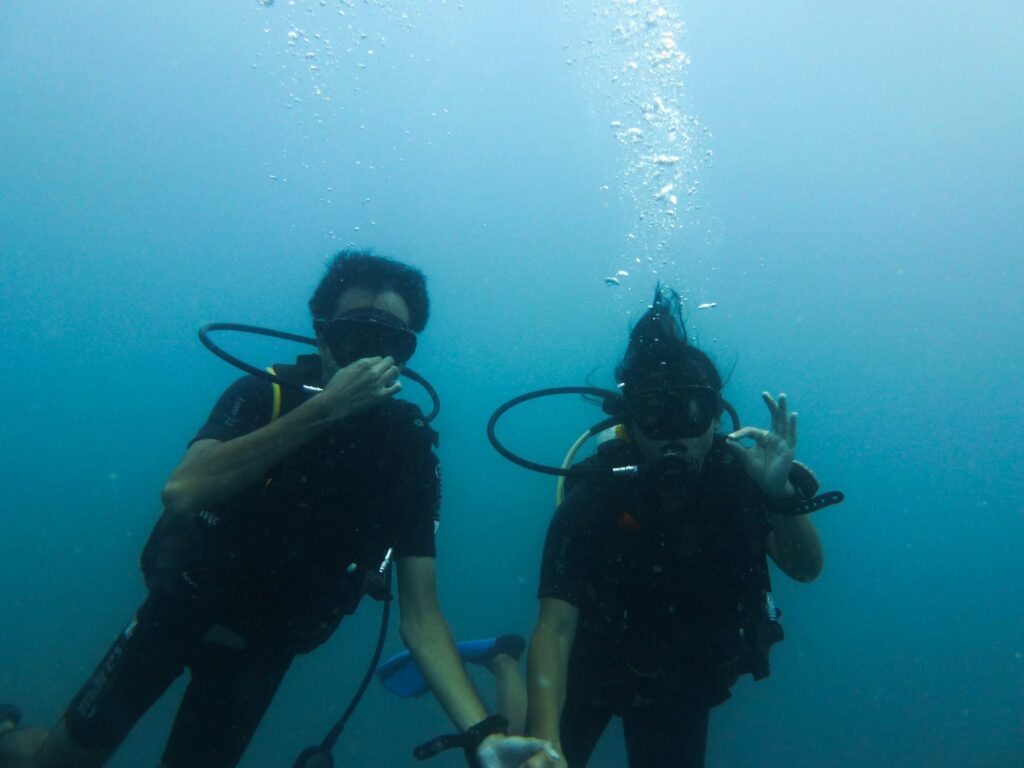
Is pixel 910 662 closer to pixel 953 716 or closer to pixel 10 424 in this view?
pixel 953 716

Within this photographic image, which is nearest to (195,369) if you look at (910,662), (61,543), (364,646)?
(61,543)

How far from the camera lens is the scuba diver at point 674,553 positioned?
2977mm

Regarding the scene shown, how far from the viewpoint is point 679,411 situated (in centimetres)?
307

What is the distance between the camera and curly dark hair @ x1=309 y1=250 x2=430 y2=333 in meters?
3.46

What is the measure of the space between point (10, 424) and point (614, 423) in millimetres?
44803

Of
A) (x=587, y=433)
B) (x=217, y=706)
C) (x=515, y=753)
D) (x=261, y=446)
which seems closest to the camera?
(x=515, y=753)

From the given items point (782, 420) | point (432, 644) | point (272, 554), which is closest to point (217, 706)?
point (272, 554)

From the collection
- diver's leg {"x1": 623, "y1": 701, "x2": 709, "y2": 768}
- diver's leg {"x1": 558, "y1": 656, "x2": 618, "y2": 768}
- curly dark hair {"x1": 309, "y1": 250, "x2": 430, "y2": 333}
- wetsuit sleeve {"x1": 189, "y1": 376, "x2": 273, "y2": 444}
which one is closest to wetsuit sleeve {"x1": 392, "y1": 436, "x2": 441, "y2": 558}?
wetsuit sleeve {"x1": 189, "y1": 376, "x2": 273, "y2": 444}

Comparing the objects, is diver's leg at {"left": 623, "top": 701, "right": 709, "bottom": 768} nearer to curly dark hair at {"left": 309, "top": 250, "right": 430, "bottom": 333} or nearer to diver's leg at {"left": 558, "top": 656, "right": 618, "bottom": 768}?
diver's leg at {"left": 558, "top": 656, "right": 618, "bottom": 768}

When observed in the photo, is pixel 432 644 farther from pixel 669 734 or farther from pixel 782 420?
pixel 782 420

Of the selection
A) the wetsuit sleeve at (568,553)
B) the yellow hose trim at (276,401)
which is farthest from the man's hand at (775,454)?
the yellow hose trim at (276,401)

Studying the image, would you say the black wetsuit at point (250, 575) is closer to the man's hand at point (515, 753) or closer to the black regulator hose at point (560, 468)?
the black regulator hose at point (560, 468)

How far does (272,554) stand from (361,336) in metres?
1.12

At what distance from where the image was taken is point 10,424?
36031 millimetres
